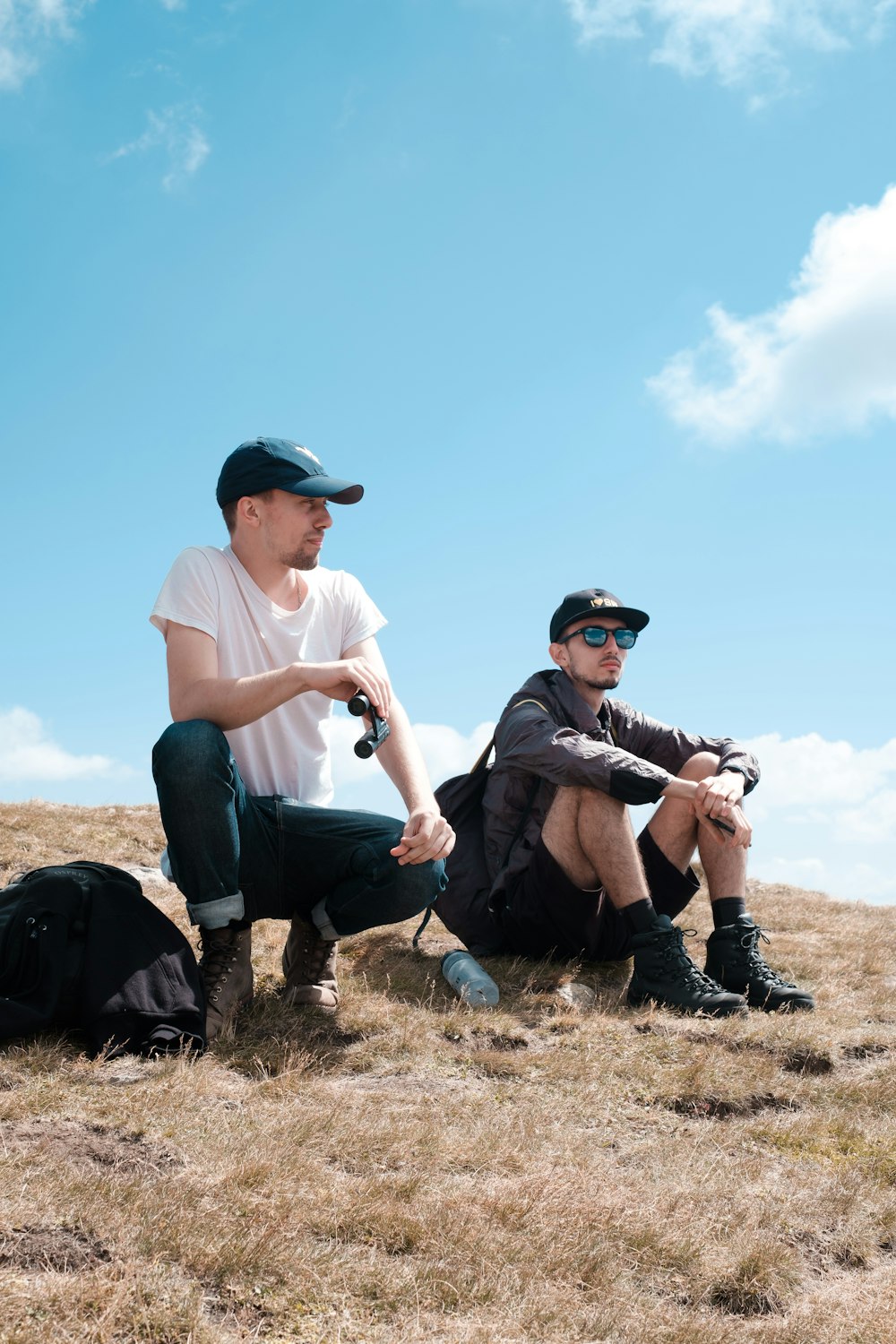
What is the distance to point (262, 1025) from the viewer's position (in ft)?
15.7

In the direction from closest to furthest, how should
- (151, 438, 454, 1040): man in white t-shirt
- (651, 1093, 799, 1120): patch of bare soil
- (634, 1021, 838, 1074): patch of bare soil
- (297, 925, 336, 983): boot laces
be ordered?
1. (651, 1093, 799, 1120): patch of bare soil
2. (151, 438, 454, 1040): man in white t-shirt
3. (634, 1021, 838, 1074): patch of bare soil
4. (297, 925, 336, 983): boot laces

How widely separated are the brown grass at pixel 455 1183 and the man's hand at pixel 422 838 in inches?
30.6

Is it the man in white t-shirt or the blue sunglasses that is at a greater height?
the blue sunglasses

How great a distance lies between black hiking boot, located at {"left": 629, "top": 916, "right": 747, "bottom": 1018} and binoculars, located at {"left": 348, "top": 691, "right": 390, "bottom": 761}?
6.13 feet

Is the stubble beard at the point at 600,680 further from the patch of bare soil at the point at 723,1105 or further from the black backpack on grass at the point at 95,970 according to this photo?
the black backpack on grass at the point at 95,970

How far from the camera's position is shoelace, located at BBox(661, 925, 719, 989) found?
18.4ft

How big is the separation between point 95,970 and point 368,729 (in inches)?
59.4

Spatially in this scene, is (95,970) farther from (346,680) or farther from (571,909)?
(571,909)

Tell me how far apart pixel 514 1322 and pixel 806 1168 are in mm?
Answer: 1606

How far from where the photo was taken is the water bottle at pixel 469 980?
5.49m

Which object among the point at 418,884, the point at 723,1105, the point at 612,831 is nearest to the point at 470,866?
the point at 612,831

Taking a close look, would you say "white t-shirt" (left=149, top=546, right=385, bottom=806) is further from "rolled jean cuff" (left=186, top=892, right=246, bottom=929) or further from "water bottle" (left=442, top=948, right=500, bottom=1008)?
"water bottle" (left=442, top=948, right=500, bottom=1008)

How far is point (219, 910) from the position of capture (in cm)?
468

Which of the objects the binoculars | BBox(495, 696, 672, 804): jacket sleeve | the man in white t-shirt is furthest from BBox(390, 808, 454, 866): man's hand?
BBox(495, 696, 672, 804): jacket sleeve
